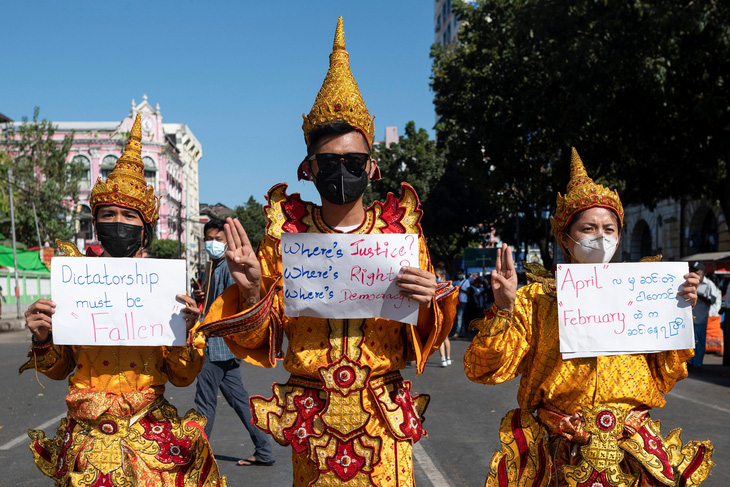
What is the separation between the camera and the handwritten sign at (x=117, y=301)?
12.3 ft

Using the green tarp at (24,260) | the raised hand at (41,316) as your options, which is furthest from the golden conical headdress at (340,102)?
the green tarp at (24,260)

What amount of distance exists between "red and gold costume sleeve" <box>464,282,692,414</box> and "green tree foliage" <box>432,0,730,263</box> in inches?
475

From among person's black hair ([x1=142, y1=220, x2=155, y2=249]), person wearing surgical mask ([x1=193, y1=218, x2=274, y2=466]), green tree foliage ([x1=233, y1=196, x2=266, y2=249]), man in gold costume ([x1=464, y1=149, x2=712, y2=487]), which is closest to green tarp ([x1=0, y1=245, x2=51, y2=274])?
person wearing surgical mask ([x1=193, y1=218, x2=274, y2=466])

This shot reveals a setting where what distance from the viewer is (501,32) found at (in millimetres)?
22453

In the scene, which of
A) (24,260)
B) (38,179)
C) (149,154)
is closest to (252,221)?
(149,154)

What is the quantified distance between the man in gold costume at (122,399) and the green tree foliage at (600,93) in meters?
12.8

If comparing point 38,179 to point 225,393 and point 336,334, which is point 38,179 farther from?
point 336,334

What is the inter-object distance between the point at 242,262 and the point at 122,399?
1191 mm

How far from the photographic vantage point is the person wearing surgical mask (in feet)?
21.1

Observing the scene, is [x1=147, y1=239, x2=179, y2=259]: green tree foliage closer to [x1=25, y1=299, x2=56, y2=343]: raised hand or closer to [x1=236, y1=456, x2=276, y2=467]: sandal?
[x1=236, y1=456, x2=276, y2=467]: sandal

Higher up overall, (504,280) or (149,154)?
(149,154)

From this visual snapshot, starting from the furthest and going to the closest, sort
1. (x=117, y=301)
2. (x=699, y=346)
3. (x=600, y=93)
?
(x=600, y=93)
(x=699, y=346)
(x=117, y=301)

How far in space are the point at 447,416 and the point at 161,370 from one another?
5.29m

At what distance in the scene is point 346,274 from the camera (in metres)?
3.22
